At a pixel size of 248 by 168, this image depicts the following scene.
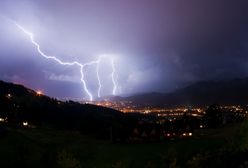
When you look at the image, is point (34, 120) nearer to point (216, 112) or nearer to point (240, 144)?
point (216, 112)

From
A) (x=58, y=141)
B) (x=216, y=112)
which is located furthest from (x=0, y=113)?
(x=216, y=112)

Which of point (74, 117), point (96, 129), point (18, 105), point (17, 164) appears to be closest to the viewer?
point (17, 164)

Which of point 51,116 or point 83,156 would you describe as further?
point 51,116

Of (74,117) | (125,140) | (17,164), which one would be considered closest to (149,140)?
(125,140)

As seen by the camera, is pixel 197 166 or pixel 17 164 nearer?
pixel 197 166

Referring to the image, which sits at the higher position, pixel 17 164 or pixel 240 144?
pixel 240 144

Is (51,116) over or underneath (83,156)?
over

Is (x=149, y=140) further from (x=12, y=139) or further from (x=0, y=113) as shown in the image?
(x=0, y=113)

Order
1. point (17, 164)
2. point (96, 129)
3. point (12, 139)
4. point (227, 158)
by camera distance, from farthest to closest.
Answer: point (96, 129) → point (12, 139) → point (17, 164) → point (227, 158)

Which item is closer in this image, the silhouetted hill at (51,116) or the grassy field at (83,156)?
the grassy field at (83,156)

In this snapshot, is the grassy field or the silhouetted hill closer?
the grassy field
